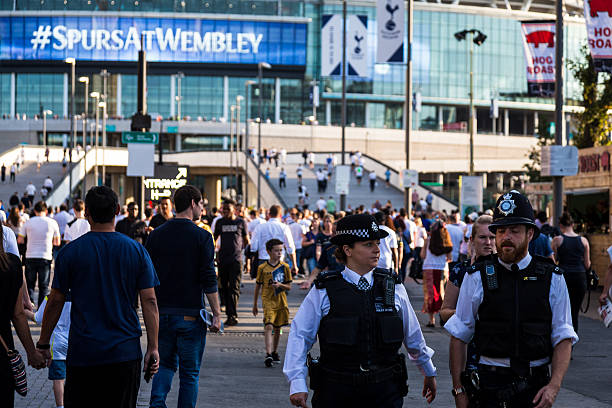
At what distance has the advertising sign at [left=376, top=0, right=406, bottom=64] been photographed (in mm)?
31375

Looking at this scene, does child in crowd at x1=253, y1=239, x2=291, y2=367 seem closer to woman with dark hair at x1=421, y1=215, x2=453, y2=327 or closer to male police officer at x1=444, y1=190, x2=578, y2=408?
woman with dark hair at x1=421, y1=215, x2=453, y2=327

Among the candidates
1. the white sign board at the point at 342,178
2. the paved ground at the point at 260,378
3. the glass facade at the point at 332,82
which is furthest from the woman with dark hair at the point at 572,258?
the glass facade at the point at 332,82

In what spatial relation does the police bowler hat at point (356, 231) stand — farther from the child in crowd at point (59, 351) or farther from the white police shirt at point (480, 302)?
the child in crowd at point (59, 351)

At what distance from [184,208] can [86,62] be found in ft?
313

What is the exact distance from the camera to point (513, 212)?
5.22 meters

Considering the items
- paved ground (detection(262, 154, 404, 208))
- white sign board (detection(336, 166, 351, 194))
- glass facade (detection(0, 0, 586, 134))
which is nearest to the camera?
white sign board (detection(336, 166, 351, 194))

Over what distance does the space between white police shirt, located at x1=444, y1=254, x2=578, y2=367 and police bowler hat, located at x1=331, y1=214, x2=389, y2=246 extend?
1.68 feet

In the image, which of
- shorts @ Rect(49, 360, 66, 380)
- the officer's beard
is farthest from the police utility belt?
shorts @ Rect(49, 360, 66, 380)

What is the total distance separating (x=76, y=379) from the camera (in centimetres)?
578

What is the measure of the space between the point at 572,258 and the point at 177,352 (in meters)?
7.52

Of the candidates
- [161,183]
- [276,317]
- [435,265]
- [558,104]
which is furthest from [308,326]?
[161,183]

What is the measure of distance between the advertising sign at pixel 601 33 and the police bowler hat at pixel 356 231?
14.8 metres

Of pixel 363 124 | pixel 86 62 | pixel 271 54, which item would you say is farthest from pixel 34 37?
pixel 363 124

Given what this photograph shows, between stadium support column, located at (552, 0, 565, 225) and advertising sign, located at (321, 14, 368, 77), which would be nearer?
stadium support column, located at (552, 0, 565, 225)
